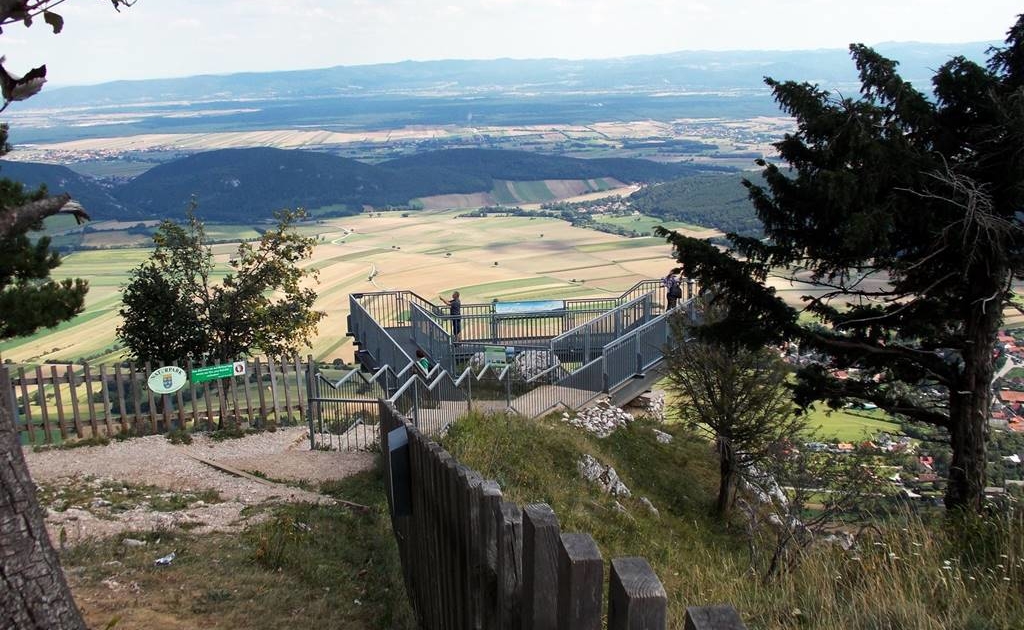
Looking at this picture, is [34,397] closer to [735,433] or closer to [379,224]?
[735,433]

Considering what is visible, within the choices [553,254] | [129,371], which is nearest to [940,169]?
[129,371]

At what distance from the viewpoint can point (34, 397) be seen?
15.3 meters

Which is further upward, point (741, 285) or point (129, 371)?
point (741, 285)

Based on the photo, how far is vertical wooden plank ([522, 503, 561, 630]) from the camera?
2.20 meters

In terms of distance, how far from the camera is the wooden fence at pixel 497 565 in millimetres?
1841

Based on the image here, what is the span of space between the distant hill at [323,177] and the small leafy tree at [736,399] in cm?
10579

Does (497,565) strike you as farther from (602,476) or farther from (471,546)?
(602,476)

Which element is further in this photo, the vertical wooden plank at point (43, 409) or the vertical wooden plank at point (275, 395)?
the vertical wooden plank at point (275, 395)

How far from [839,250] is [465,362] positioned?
10.2 m

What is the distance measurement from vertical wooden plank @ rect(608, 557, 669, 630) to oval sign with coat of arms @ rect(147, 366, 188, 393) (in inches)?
555

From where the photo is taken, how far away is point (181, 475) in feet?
39.9

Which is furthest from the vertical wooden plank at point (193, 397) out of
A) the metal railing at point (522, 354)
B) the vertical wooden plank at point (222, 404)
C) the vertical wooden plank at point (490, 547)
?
the vertical wooden plank at point (490, 547)

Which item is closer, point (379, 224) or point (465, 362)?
point (465, 362)

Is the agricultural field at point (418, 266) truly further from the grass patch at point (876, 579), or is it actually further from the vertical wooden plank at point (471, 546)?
the vertical wooden plank at point (471, 546)
